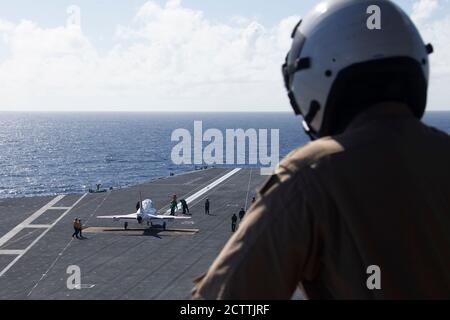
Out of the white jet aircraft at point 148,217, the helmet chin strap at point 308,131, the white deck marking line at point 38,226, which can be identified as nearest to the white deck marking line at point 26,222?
the white deck marking line at point 38,226

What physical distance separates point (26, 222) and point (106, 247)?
1158cm

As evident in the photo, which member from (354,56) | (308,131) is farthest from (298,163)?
(308,131)

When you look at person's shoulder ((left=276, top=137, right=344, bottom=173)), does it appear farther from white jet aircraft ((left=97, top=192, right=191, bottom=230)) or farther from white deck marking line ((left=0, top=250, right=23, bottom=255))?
white jet aircraft ((left=97, top=192, right=191, bottom=230))

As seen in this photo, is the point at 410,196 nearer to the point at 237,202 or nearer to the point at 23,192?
the point at 237,202

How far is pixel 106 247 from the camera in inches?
1405

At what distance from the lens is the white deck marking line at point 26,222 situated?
38.8 metres

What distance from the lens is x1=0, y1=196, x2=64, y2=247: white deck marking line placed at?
3881 cm

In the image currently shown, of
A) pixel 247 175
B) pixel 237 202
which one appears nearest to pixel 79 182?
pixel 247 175

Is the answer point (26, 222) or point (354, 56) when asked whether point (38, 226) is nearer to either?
point (26, 222)

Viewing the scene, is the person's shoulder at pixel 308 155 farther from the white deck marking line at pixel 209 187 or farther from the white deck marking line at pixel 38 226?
the white deck marking line at pixel 209 187

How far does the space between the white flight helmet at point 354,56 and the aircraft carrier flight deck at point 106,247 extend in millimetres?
13081

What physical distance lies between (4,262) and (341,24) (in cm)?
3351

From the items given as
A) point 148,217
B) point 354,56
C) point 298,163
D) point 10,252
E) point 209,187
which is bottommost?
point 209,187
